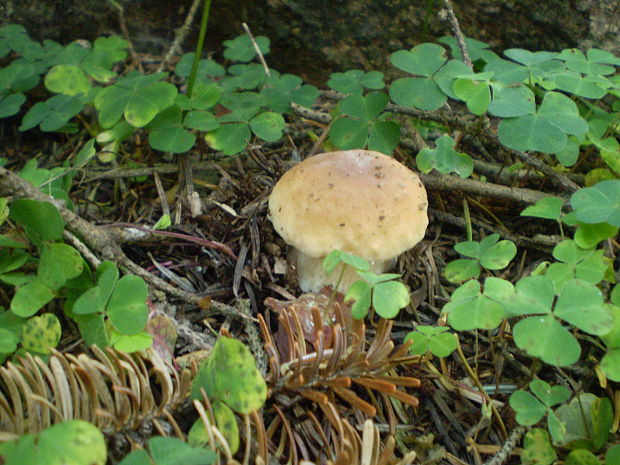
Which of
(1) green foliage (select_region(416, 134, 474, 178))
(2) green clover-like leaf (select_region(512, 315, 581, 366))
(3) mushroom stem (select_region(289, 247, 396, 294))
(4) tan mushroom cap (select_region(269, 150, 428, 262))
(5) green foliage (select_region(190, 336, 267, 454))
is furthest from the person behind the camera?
(1) green foliage (select_region(416, 134, 474, 178))

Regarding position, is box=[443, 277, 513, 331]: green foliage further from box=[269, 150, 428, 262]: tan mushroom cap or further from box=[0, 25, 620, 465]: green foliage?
box=[269, 150, 428, 262]: tan mushroom cap

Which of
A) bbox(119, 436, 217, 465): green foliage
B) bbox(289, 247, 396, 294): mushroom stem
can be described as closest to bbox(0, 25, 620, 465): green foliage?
bbox(119, 436, 217, 465): green foliage

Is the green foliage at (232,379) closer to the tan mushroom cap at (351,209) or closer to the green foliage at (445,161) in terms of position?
the tan mushroom cap at (351,209)

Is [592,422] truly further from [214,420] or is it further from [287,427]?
[214,420]

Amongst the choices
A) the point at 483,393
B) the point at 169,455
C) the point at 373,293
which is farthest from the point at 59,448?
the point at 483,393

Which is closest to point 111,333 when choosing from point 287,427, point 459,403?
point 287,427

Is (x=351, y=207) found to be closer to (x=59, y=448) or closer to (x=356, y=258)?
(x=356, y=258)

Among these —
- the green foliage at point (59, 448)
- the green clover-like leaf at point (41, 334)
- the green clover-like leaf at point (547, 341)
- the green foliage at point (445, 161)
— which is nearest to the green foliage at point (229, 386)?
the green foliage at point (59, 448)
